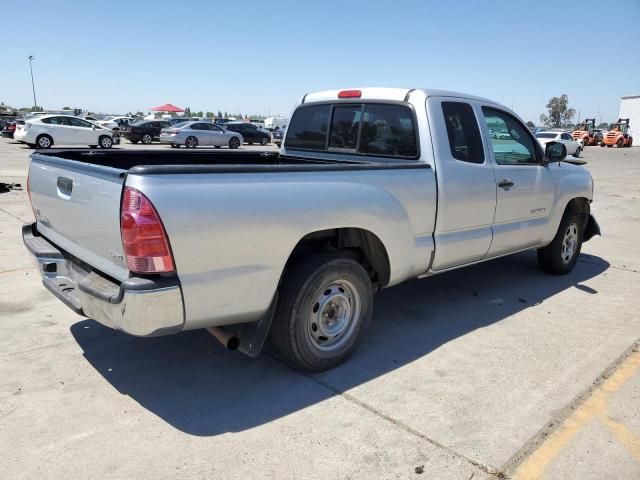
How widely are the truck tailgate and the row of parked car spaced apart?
16705mm

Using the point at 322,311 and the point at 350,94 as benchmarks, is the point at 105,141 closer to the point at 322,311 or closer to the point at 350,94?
the point at 350,94

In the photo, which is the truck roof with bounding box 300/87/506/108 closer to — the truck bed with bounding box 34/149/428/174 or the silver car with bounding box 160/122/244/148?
the truck bed with bounding box 34/149/428/174

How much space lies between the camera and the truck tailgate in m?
2.82

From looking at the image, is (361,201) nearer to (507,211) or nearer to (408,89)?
(408,89)

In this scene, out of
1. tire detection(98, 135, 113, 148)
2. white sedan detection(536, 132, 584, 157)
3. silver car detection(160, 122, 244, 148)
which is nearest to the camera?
tire detection(98, 135, 113, 148)

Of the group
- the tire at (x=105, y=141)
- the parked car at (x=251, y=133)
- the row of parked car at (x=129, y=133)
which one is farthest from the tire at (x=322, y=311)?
the parked car at (x=251, y=133)

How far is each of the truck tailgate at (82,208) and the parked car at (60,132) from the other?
859 inches

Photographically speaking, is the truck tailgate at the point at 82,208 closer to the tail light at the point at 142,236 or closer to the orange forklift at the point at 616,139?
the tail light at the point at 142,236

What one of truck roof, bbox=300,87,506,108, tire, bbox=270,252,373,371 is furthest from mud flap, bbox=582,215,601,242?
tire, bbox=270,252,373,371

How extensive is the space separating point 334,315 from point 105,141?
2329 cm

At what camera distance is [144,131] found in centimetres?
2922

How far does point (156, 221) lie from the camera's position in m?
2.63

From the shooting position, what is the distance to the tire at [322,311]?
3.38 metres

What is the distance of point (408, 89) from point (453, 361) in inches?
87.8
